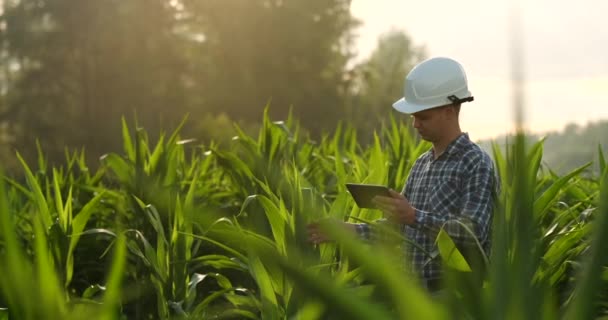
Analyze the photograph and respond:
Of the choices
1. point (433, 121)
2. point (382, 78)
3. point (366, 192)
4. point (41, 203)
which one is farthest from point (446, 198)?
point (382, 78)

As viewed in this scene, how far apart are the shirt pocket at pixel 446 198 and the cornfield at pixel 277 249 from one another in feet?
0.87

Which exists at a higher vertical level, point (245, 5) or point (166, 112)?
point (245, 5)

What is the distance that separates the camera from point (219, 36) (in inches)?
1538

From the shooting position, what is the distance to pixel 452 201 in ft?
12.1

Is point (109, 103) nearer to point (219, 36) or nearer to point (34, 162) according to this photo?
point (34, 162)

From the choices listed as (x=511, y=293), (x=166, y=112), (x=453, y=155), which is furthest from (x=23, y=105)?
(x=511, y=293)

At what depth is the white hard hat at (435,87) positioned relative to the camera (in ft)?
12.1

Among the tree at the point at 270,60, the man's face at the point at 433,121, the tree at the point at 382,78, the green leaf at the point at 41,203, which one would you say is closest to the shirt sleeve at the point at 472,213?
the man's face at the point at 433,121

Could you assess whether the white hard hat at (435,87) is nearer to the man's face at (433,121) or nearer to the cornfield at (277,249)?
the man's face at (433,121)

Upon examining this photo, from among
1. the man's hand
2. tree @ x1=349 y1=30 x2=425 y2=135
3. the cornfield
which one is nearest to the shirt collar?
the cornfield

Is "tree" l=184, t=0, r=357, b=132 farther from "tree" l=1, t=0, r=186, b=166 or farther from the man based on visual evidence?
the man

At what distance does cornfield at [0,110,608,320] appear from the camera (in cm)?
102

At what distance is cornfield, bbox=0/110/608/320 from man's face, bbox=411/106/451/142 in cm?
39

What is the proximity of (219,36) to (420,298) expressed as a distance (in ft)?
127
